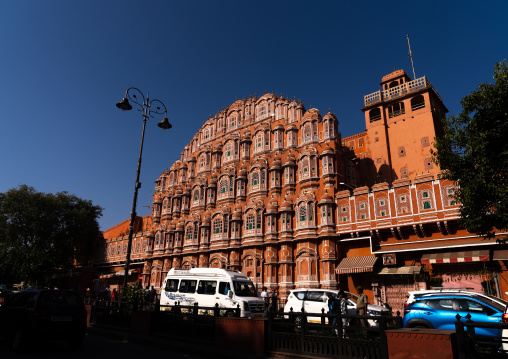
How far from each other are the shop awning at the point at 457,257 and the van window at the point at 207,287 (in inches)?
542

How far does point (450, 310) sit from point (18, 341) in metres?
13.0

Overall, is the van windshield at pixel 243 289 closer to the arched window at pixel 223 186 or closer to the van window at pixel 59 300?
the van window at pixel 59 300

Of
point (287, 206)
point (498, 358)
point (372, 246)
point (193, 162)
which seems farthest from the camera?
point (193, 162)

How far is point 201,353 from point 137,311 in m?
4.22

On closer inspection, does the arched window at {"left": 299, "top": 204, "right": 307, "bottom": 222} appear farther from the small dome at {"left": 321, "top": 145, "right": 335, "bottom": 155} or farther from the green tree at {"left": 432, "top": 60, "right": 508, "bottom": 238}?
the green tree at {"left": 432, "top": 60, "right": 508, "bottom": 238}

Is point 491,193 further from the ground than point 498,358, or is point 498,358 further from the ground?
point 491,193

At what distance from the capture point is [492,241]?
20.0 meters

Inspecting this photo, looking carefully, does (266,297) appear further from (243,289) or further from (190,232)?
(190,232)

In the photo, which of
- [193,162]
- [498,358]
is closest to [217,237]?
[193,162]

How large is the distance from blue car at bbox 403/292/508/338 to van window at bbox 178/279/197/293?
11.2 meters

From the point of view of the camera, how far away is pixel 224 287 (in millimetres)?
17500

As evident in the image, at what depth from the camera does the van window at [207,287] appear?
17922 millimetres

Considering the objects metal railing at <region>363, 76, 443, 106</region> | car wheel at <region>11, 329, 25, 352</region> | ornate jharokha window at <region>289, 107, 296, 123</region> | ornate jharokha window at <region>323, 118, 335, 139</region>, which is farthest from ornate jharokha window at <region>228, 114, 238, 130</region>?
car wheel at <region>11, 329, 25, 352</region>

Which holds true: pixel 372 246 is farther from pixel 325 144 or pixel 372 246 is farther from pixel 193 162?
pixel 193 162
